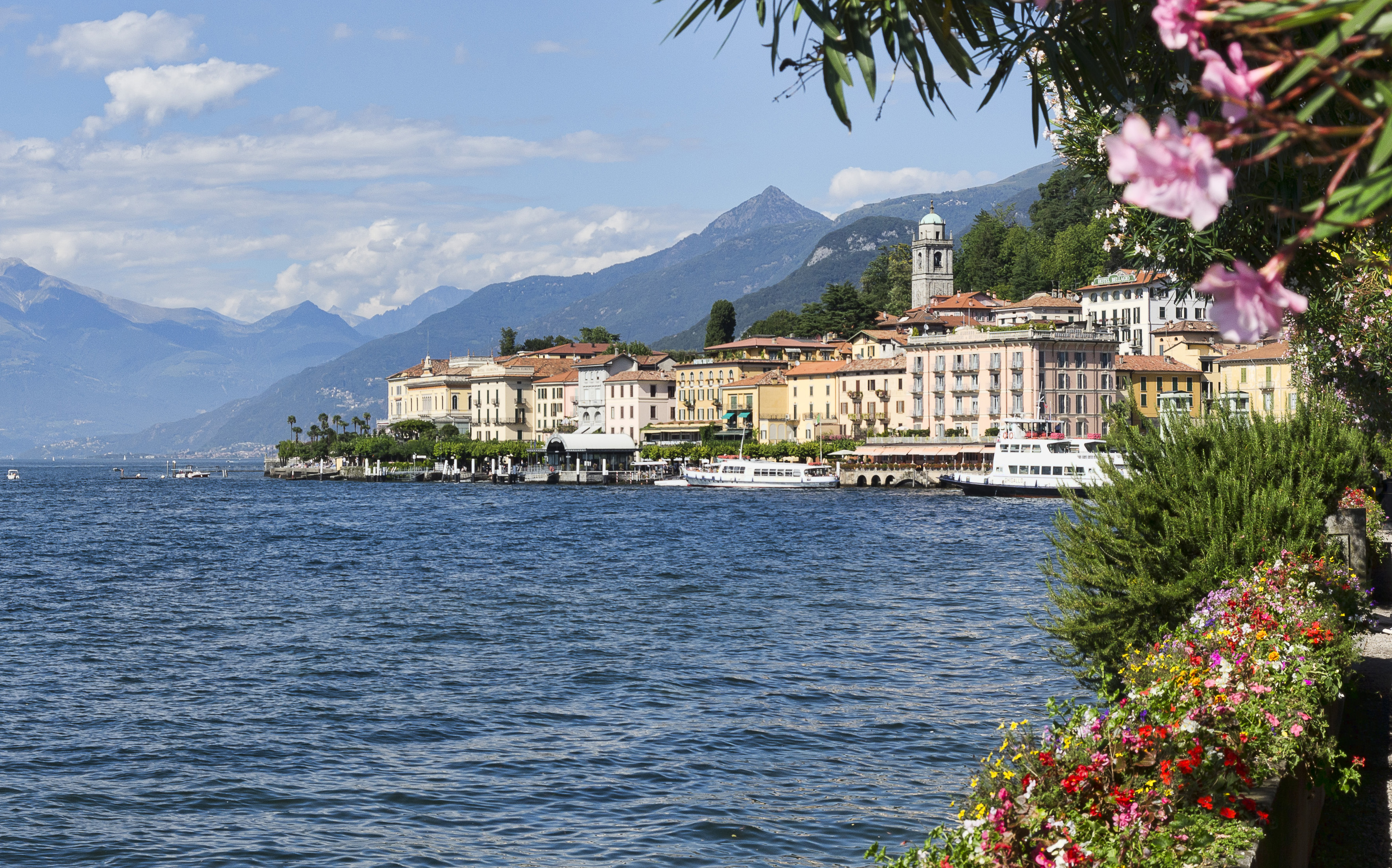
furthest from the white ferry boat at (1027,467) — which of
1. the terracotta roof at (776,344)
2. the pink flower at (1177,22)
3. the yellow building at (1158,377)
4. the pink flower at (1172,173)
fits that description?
the pink flower at (1172,173)

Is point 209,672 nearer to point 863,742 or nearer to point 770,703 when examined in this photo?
point 770,703

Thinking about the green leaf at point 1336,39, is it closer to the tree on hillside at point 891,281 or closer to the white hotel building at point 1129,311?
the white hotel building at point 1129,311

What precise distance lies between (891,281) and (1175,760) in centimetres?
16493

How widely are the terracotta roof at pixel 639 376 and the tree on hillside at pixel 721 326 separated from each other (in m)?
12.0

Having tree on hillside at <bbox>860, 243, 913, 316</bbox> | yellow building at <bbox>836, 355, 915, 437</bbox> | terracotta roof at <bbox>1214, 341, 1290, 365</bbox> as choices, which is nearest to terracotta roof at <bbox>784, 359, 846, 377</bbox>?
yellow building at <bbox>836, 355, 915, 437</bbox>

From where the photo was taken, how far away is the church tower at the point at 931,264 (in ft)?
502

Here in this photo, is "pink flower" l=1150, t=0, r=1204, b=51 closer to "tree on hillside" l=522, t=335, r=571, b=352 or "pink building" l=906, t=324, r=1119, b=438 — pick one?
"pink building" l=906, t=324, r=1119, b=438

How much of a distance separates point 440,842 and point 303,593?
23.0 metres

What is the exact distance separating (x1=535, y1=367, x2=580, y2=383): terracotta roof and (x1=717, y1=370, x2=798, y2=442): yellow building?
96.5 ft

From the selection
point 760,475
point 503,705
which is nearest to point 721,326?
point 760,475

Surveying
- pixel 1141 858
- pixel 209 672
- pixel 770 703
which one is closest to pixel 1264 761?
pixel 1141 858

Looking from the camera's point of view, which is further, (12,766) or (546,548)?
(546,548)

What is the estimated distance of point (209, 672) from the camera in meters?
21.6

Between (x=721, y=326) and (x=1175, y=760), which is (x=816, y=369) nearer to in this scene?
(x=721, y=326)
